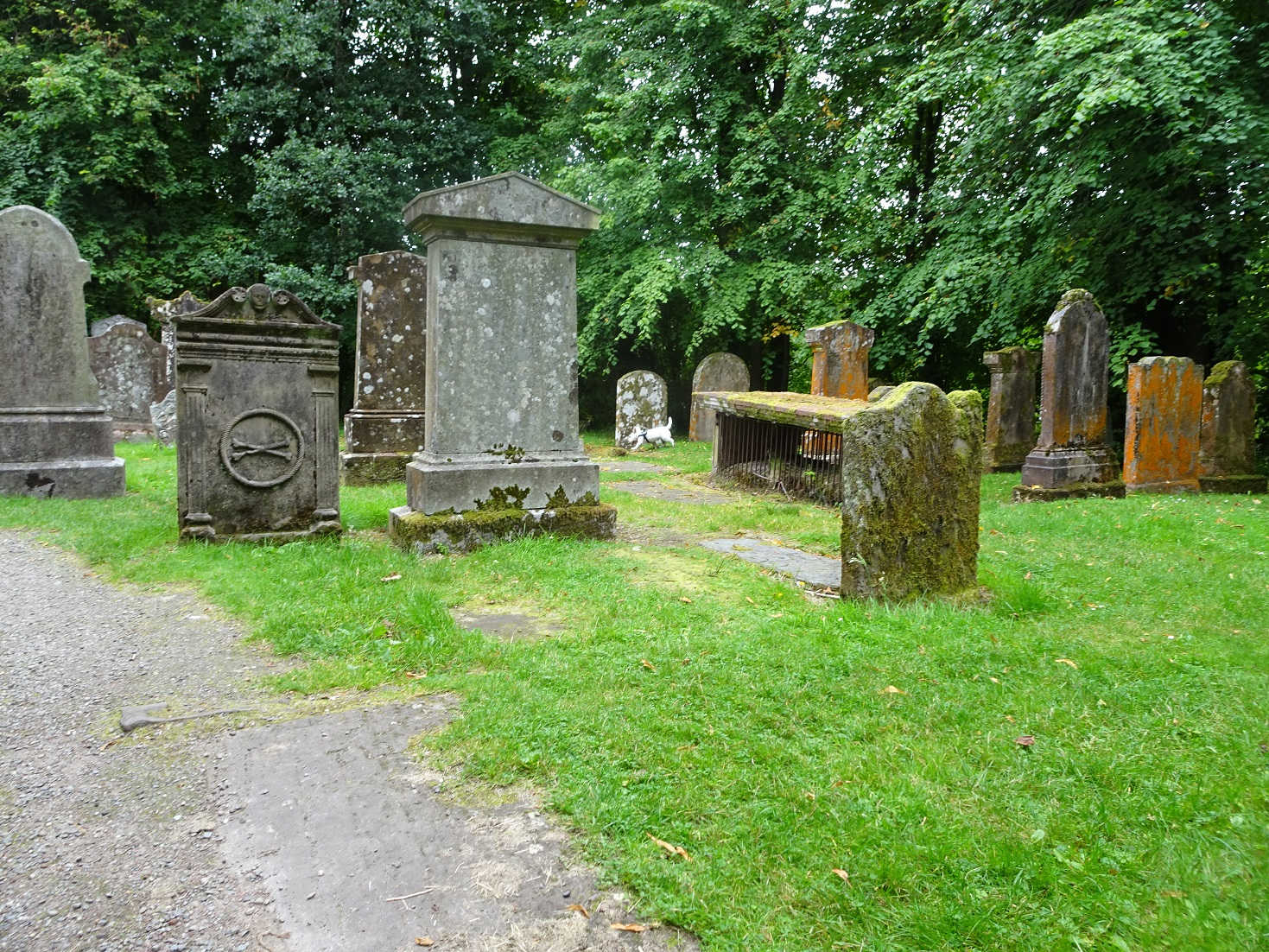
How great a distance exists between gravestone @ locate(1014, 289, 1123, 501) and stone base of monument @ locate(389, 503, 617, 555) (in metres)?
5.87

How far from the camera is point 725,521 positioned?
7395 millimetres

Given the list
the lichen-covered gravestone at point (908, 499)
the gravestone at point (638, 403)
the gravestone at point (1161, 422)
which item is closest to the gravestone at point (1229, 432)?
the gravestone at point (1161, 422)

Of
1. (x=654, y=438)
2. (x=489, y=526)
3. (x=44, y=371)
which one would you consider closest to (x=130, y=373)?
(x=44, y=371)

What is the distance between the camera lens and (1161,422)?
31.8 ft

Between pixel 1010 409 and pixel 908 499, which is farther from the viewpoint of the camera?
pixel 1010 409

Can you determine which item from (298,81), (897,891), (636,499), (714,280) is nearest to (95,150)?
(298,81)

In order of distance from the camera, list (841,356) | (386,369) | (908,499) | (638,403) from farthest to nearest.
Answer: (638,403) < (841,356) < (386,369) < (908,499)

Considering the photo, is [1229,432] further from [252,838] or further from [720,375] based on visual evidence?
[252,838]

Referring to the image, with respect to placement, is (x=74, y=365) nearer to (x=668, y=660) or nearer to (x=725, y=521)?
(x=725, y=521)

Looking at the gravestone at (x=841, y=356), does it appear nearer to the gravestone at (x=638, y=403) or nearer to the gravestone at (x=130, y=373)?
the gravestone at (x=638, y=403)

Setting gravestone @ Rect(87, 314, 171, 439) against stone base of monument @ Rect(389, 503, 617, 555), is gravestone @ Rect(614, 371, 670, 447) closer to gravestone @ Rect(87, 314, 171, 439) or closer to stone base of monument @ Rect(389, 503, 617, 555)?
gravestone @ Rect(87, 314, 171, 439)

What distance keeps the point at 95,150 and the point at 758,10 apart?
15.0 m

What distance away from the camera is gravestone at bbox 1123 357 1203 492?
9.57 meters

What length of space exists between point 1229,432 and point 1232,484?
739 mm
